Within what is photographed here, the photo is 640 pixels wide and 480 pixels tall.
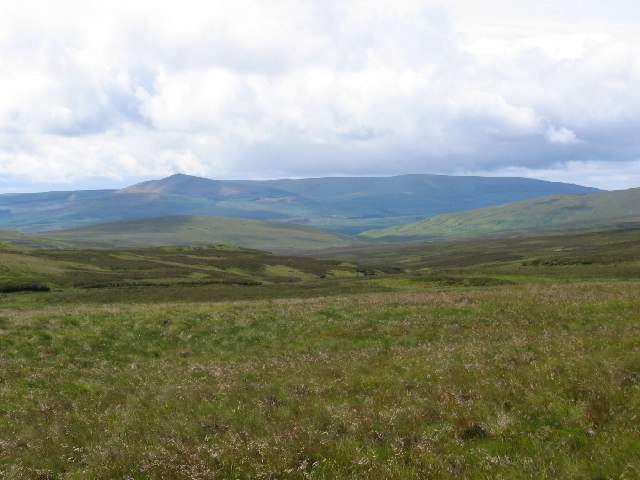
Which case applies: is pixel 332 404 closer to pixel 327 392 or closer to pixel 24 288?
pixel 327 392

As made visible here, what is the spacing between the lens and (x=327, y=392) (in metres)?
14.1

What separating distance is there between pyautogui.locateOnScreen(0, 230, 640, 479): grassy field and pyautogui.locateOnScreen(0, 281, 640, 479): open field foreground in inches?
1.9

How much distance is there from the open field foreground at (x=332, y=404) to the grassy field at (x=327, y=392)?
0.05 m

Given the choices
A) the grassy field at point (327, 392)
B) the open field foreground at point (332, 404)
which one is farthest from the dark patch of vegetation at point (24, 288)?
the open field foreground at point (332, 404)

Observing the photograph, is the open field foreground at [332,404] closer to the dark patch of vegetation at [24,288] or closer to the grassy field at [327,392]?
the grassy field at [327,392]

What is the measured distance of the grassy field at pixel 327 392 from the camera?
365 inches

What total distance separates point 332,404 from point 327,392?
134 centimetres

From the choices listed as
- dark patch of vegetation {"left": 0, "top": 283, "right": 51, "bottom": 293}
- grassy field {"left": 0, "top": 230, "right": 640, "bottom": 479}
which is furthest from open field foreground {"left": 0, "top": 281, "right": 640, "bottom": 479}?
dark patch of vegetation {"left": 0, "top": 283, "right": 51, "bottom": 293}

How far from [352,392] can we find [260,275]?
294 ft

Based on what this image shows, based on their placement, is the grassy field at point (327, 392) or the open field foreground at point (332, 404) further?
the grassy field at point (327, 392)

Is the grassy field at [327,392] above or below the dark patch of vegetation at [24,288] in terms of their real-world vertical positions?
above

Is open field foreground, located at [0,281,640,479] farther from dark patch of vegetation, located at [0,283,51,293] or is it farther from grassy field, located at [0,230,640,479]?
dark patch of vegetation, located at [0,283,51,293]

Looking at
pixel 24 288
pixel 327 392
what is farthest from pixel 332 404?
pixel 24 288

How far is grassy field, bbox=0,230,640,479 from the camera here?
9.28m
